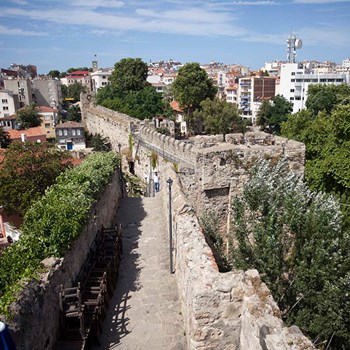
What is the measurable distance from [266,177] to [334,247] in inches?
97.9

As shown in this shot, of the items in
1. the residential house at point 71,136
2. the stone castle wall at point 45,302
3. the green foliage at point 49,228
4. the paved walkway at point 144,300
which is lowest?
the residential house at point 71,136

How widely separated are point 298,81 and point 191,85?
33207mm

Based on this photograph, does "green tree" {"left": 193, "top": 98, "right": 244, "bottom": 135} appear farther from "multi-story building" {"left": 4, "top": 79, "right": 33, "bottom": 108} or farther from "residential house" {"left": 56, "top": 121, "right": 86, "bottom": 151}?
"multi-story building" {"left": 4, "top": 79, "right": 33, "bottom": 108}

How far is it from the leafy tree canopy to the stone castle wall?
45.1 meters

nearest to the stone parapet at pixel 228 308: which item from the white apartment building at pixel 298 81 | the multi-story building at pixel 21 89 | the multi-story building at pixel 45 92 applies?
the white apartment building at pixel 298 81

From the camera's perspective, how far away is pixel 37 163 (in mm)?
20391

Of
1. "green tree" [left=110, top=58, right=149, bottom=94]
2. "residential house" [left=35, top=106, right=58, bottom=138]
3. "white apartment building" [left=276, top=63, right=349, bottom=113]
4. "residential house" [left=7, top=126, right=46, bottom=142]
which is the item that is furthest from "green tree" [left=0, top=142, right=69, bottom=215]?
"white apartment building" [left=276, top=63, right=349, bottom=113]

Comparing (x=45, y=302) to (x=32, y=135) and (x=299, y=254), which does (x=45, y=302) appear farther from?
(x=32, y=135)

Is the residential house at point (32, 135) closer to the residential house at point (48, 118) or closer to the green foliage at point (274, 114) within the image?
the residential house at point (48, 118)

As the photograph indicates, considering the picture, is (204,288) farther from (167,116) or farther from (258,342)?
(167,116)

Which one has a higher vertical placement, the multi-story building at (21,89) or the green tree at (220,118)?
the multi-story building at (21,89)

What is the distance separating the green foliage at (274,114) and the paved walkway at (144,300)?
1967 inches

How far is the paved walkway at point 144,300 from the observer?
6582 mm

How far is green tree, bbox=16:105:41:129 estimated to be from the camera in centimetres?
6178
